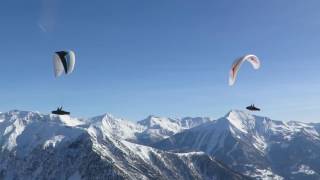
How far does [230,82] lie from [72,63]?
31.6 m

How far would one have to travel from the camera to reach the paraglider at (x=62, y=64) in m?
92.9

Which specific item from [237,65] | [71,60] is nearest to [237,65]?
[237,65]

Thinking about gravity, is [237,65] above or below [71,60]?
below

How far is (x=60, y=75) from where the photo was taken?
9306 centimetres

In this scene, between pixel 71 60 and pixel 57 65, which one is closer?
pixel 57 65

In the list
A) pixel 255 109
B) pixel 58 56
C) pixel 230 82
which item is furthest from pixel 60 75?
pixel 255 109

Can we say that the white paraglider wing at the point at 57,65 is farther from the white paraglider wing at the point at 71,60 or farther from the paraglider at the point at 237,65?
the paraglider at the point at 237,65

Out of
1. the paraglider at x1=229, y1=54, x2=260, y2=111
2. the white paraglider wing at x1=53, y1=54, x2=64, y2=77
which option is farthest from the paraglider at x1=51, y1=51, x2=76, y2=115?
the paraglider at x1=229, y1=54, x2=260, y2=111

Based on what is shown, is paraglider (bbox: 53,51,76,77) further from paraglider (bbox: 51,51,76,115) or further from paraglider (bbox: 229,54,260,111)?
paraglider (bbox: 229,54,260,111)

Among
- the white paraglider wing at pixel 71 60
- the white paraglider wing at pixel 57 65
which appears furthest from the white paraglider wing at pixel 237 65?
the white paraglider wing at pixel 57 65

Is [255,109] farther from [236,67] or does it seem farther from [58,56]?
[58,56]

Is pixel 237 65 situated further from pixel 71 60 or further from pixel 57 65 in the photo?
pixel 57 65

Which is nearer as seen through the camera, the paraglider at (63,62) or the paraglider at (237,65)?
the paraglider at (63,62)

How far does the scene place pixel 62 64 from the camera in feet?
313
